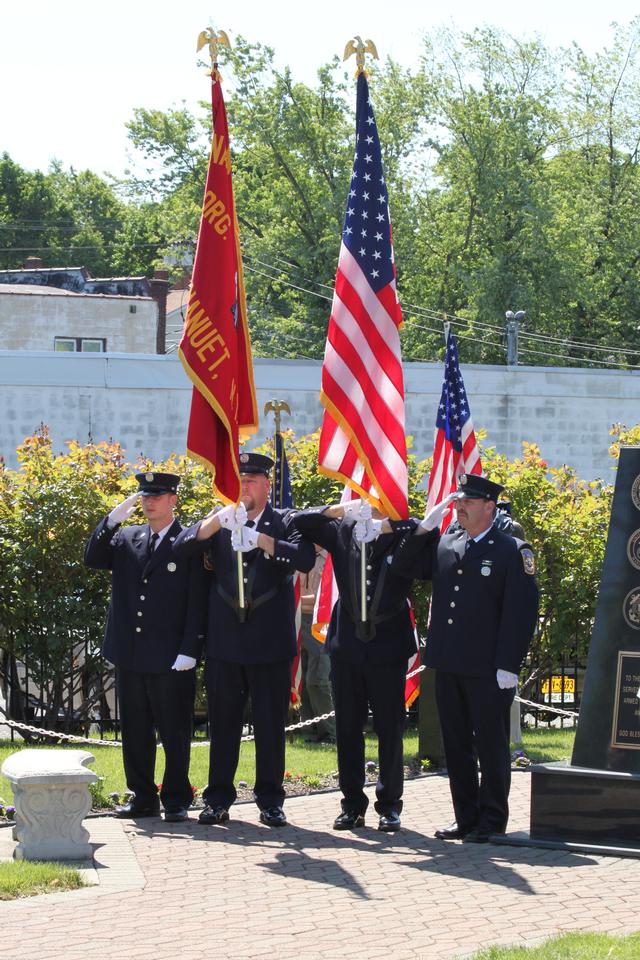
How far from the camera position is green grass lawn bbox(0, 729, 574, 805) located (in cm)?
953

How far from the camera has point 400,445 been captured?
28.5ft

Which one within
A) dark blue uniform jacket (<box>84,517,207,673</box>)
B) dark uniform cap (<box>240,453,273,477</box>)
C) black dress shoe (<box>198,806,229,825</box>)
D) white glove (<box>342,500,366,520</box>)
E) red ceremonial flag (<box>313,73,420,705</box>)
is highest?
red ceremonial flag (<box>313,73,420,705</box>)

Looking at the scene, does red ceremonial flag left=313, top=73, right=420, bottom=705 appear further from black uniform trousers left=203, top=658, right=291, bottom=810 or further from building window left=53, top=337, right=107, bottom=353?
building window left=53, top=337, right=107, bottom=353

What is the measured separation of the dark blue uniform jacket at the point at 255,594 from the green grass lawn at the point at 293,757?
1.38 metres

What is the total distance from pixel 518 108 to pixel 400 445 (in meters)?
34.2

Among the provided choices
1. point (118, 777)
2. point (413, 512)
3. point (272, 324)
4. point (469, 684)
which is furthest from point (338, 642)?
point (272, 324)

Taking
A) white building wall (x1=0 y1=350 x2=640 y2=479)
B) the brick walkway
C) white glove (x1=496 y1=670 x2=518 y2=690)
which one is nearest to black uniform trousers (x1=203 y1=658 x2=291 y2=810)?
the brick walkway

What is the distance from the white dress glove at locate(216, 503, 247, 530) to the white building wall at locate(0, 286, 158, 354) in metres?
29.3

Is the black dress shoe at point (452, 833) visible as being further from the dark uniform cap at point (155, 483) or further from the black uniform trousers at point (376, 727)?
the dark uniform cap at point (155, 483)

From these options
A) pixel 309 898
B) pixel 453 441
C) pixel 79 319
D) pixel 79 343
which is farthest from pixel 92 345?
pixel 309 898

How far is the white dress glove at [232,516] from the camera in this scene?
8.23 metres

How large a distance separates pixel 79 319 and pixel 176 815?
29888mm

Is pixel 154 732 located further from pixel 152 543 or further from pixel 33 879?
pixel 33 879

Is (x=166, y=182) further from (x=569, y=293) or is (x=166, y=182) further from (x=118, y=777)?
(x=118, y=777)
